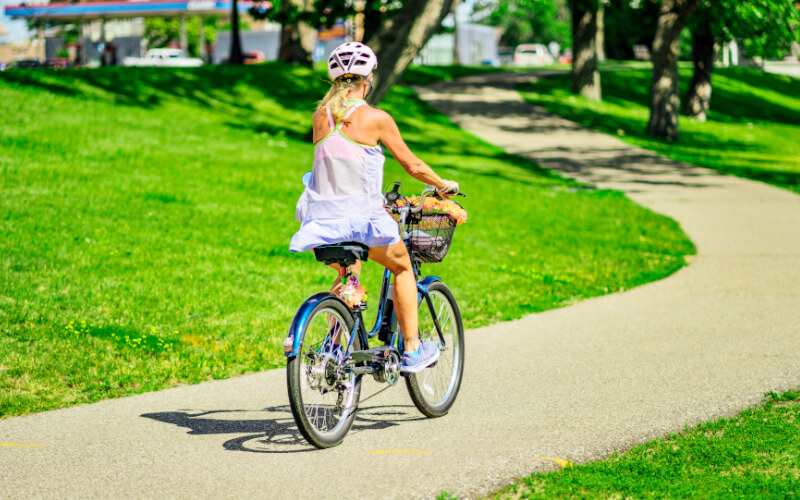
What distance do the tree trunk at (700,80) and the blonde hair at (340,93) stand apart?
29779 millimetres

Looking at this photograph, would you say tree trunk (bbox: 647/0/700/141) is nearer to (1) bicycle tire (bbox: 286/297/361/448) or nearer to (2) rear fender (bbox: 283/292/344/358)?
(1) bicycle tire (bbox: 286/297/361/448)

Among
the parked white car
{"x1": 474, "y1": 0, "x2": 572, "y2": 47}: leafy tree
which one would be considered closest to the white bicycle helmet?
the parked white car

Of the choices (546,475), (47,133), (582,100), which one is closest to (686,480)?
(546,475)

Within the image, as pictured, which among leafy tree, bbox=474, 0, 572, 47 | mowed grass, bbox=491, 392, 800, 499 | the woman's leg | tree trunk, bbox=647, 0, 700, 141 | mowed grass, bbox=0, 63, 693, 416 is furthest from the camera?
leafy tree, bbox=474, 0, 572, 47

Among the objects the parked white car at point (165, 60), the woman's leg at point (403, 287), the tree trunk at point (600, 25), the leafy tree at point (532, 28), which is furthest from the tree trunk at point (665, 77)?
the leafy tree at point (532, 28)

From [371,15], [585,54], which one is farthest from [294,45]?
[585,54]

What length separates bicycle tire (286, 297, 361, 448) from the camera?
4.70 m

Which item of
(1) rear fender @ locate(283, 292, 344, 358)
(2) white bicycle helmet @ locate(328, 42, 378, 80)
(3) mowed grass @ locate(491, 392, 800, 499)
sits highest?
(2) white bicycle helmet @ locate(328, 42, 378, 80)

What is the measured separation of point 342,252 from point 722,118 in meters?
32.4

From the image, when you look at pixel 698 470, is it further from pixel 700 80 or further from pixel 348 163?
pixel 700 80

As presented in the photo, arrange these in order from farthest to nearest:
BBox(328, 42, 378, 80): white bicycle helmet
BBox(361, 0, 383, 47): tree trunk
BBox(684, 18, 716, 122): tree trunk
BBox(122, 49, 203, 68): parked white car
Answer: BBox(122, 49, 203, 68): parked white car, BBox(684, 18, 716, 122): tree trunk, BBox(361, 0, 383, 47): tree trunk, BBox(328, 42, 378, 80): white bicycle helmet

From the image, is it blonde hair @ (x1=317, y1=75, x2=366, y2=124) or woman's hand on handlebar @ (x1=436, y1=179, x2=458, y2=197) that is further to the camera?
woman's hand on handlebar @ (x1=436, y1=179, x2=458, y2=197)

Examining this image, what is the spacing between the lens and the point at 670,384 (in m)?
6.31

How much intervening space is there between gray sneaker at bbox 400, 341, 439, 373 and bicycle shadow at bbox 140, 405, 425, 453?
431 millimetres
